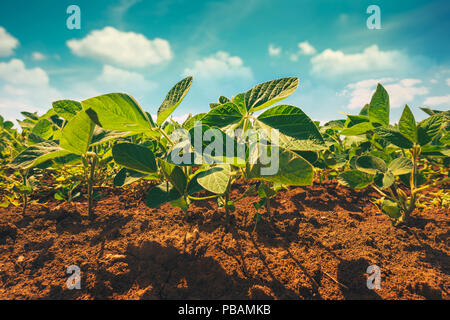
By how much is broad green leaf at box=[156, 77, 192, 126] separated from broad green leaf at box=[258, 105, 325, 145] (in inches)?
12.6

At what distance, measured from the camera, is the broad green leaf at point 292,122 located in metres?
0.71

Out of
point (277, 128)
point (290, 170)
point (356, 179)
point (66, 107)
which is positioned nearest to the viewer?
point (290, 170)

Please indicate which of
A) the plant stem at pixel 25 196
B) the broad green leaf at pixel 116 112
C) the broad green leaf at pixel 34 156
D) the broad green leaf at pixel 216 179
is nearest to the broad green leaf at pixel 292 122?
the broad green leaf at pixel 216 179

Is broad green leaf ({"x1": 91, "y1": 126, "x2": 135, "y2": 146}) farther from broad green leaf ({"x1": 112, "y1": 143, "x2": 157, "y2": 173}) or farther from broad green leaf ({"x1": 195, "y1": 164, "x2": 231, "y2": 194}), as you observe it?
broad green leaf ({"x1": 195, "y1": 164, "x2": 231, "y2": 194})

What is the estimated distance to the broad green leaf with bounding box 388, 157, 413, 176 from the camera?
3.49ft

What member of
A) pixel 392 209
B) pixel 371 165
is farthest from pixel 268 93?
pixel 392 209

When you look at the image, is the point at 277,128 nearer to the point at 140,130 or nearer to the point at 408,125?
the point at 140,130

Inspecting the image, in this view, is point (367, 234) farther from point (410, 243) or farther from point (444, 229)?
point (444, 229)

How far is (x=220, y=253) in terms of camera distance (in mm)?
957

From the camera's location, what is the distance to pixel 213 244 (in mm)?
1013

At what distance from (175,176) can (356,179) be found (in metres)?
0.90

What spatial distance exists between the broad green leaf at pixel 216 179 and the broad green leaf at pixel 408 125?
2.87ft

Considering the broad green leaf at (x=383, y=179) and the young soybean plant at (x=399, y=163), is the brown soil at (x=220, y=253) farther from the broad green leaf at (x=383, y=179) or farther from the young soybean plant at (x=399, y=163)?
the broad green leaf at (x=383, y=179)
